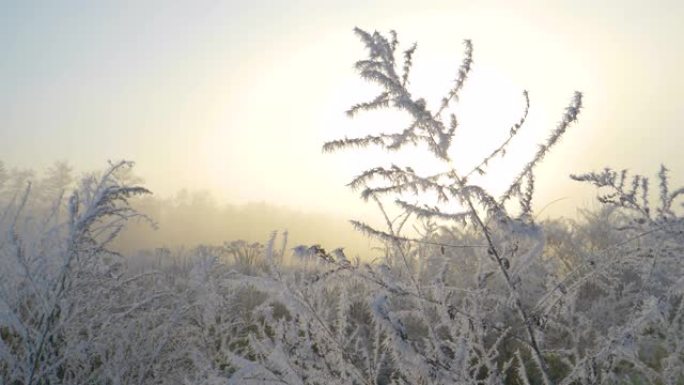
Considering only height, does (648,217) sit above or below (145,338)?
above

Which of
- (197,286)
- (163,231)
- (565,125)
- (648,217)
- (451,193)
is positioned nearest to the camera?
(565,125)

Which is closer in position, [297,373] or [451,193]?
[451,193]

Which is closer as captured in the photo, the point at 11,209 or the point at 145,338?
the point at 11,209

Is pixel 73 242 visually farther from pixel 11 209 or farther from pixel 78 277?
pixel 11 209

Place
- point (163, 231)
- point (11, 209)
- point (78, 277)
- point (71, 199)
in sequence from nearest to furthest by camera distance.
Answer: point (71, 199), point (78, 277), point (11, 209), point (163, 231)

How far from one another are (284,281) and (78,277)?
201 centimetres

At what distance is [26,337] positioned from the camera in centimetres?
367

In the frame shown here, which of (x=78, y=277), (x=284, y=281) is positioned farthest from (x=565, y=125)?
(x=78, y=277)

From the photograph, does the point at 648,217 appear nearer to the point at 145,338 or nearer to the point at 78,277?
the point at 78,277

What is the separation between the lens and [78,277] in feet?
12.5

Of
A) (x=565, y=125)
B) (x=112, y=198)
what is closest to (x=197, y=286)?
(x=112, y=198)

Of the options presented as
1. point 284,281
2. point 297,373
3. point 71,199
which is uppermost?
point 71,199

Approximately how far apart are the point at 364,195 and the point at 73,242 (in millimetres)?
2435

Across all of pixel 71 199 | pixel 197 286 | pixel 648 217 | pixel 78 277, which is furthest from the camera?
pixel 197 286
